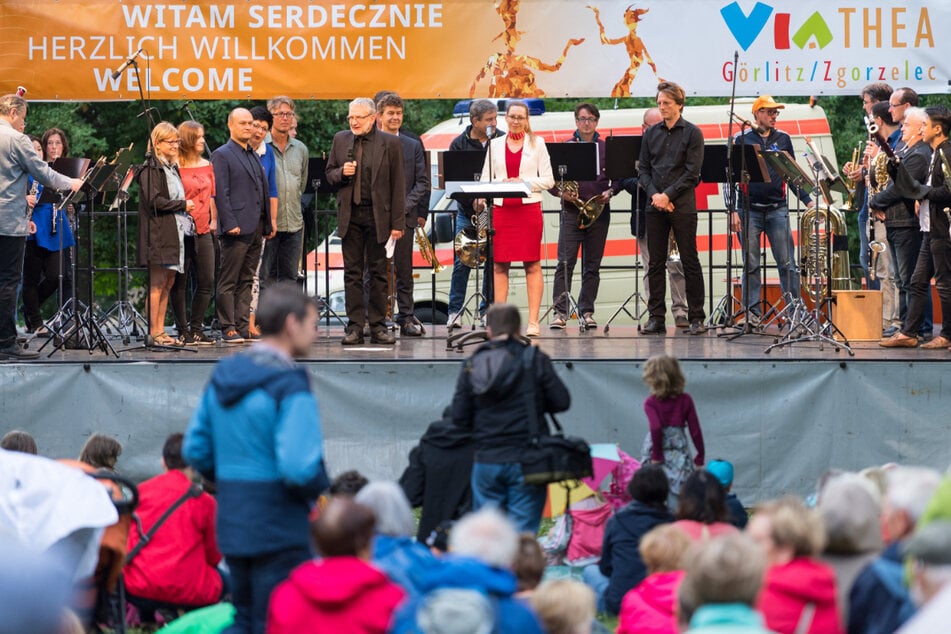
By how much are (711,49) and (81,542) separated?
891 centimetres

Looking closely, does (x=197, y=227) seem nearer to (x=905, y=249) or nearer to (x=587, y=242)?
(x=587, y=242)

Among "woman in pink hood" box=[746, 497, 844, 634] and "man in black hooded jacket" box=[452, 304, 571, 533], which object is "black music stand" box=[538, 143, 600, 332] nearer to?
"man in black hooded jacket" box=[452, 304, 571, 533]

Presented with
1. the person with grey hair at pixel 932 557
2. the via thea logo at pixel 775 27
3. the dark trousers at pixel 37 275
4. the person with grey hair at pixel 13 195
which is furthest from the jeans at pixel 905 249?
the person with grey hair at pixel 932 557

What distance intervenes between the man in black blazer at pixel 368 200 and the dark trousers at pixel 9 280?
2426mm

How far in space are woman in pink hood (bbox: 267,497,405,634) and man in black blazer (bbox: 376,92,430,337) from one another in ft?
25.6

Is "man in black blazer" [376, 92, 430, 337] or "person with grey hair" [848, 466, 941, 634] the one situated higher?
"man in black blazer" [376, 92, 430, 337]

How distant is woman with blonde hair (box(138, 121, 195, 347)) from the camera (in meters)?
10.9

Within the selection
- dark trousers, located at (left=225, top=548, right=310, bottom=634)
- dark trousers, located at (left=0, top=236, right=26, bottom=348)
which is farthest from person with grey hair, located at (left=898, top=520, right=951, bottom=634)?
dark trousers, located at (left=0, top=236, right=26, bottom=348)

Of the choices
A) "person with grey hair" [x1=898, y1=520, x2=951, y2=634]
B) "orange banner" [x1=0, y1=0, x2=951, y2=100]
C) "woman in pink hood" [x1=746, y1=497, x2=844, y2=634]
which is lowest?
"woman in pink hood" [x1=746, y1=497, x2=844, y2=634]

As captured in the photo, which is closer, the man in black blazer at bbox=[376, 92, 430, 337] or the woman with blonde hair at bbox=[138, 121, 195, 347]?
the woman with blonde hair at bbox=[138, 121, 195, 347]

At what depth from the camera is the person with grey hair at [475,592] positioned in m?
3.94

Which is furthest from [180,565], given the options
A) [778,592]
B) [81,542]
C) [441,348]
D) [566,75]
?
[566,75]

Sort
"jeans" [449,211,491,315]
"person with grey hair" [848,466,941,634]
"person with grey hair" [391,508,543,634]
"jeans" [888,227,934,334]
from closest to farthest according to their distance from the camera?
"person with grey hair" [391,508,543,634] < "person with grey hair" [848,466,941,634] < "jeans" [888,227,934,334] < "jeans" [449,211,491,315]

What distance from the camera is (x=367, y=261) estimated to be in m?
11.3
